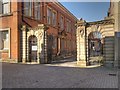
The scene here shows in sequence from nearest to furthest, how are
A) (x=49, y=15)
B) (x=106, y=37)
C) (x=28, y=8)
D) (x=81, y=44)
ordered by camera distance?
(x=106, y=37)
(x=81, y=44)
(x=28, y=8)
(x=49, y=15)

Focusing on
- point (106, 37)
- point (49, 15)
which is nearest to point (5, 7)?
point (49, 15)

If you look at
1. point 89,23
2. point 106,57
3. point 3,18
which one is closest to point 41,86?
point 106,57

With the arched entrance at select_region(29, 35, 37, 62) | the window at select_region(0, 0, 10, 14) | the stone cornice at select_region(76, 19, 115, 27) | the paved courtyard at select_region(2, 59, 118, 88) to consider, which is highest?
the window at select_region(0, 0, 10, 14)

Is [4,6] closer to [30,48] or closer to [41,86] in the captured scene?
[30,48]

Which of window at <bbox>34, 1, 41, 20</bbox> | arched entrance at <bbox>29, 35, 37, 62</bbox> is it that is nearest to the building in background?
arched entrance at <bbox>29, 35, 37, 62</bbox>

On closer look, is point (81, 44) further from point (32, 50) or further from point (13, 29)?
point (13, 29)

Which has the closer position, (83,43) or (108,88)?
(108,88)

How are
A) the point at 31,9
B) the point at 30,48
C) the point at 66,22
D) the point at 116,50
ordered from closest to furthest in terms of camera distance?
the point at 116,50 → the point at 30,48 → the point at 31,9 → the point at 66,22

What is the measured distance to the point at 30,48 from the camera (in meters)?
20.7

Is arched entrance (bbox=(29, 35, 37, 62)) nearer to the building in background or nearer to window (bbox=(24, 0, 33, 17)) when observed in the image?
window (bbox=(24, 0, 33, 17))

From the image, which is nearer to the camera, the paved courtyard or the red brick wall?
the paved courtyard

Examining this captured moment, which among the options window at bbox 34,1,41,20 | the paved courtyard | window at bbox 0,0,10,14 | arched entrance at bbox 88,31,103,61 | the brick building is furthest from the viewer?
window at bbox 34,1,41,20

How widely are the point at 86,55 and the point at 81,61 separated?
684mm

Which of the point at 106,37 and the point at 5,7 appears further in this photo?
the point at 5,7
